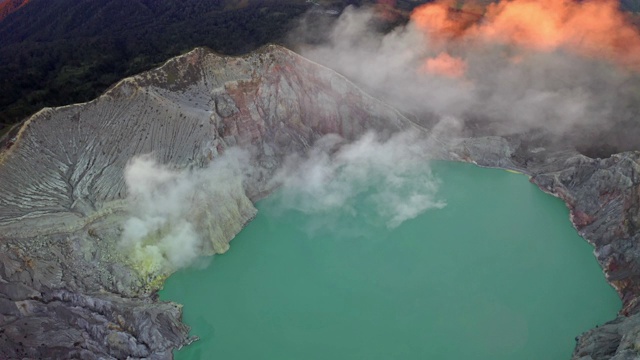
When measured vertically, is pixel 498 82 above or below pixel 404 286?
above

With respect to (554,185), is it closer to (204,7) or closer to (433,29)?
(433,29)

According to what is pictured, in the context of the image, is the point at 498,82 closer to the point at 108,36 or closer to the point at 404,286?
the point at 404,286

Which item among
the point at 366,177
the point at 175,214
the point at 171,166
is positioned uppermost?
the point at 171,166

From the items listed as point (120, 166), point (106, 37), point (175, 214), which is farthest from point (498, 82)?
point (106, 37)

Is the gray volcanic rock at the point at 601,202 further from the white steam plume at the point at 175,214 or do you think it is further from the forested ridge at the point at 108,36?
the forested ridge at the point at 108,36

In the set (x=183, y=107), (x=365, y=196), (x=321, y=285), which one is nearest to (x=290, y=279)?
(x=321, y=285)

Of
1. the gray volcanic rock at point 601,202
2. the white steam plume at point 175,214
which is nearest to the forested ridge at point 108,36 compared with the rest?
the white steam plume at point 175,214
